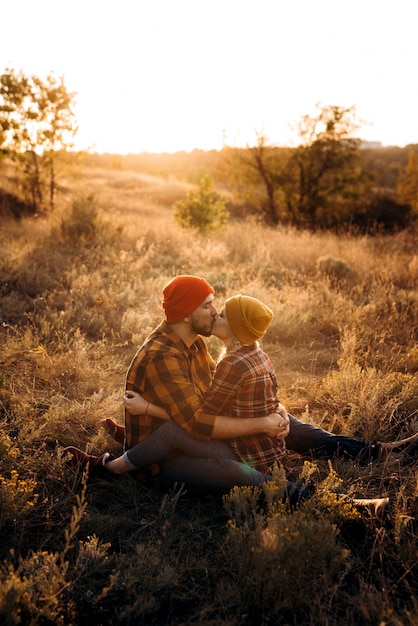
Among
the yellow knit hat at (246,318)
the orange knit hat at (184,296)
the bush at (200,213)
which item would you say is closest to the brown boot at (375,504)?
the yellow knit hat at (246,318)

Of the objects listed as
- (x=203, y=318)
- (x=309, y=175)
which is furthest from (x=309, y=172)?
(x=203, y=318)

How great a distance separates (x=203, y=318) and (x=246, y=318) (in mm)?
319

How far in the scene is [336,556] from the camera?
7.98 ft

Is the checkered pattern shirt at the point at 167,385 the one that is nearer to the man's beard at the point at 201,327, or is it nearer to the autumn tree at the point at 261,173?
the man's beard at the point at 201,327

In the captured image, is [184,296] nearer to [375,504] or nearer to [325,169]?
[375,504]

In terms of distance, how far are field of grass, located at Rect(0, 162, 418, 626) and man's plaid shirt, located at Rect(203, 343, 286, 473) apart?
0.29 metres

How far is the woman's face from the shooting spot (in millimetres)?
3057

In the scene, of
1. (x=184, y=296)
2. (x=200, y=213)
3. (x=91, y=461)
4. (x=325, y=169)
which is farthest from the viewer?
(x=325, y=169)

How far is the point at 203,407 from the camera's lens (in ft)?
9.81

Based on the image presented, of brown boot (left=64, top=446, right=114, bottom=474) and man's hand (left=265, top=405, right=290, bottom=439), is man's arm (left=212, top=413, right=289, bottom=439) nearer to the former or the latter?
man's hand (left=265, top=405, right=290, bottom=439)

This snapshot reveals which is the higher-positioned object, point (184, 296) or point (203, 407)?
point (184, 296)

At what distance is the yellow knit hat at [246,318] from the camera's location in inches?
115

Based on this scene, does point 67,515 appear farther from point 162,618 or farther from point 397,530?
point 397,530

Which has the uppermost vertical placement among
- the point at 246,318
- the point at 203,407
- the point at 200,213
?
the point at 200,213
